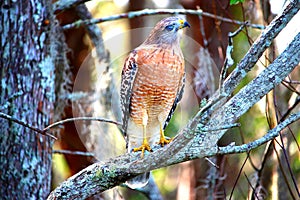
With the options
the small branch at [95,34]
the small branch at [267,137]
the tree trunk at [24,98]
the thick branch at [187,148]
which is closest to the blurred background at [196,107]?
the small branch at [95,34]

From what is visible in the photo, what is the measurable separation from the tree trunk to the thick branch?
0.97 meters

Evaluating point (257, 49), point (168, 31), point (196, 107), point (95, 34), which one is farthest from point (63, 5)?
point (257, 49)

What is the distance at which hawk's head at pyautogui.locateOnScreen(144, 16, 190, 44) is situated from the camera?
3668mm

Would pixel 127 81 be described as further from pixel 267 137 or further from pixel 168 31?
pixel 267 137

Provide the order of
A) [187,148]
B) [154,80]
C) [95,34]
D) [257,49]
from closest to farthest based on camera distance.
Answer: [257,49] < [187,148] < [154,80] < [95,34]

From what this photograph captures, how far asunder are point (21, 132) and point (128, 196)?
135 inches

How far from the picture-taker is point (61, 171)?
6977 millimetres

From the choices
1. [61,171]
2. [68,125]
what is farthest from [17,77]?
[61,171]

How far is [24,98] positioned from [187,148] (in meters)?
1.59

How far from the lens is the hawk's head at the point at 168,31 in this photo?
367 cm

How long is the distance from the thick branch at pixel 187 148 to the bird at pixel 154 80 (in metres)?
0.72

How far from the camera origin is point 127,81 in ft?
12.3

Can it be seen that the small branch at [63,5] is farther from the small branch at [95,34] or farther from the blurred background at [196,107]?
the small branch at [95,34]

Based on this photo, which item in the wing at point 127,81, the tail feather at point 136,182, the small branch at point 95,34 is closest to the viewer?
the tail feather at point 136,182
